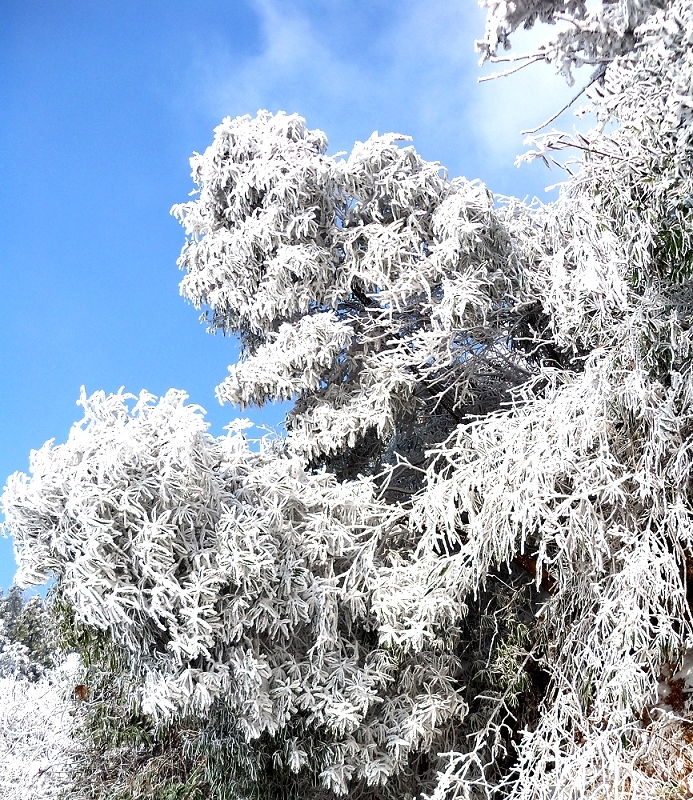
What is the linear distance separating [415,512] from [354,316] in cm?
213

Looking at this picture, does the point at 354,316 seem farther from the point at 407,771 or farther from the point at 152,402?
the point at 407,771

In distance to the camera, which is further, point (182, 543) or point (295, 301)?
→ point (295, 301)

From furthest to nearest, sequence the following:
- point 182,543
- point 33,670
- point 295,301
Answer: point 33,670 → point 295,301 → point 182,543

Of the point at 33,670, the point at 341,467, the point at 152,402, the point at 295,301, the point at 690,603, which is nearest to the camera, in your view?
the point at 152,402

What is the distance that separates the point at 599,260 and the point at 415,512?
240 centimetres

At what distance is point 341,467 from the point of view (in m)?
8.33

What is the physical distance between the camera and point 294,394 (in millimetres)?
7473

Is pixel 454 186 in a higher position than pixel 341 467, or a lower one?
higher

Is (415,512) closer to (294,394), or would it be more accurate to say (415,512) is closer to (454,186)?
(294,394)

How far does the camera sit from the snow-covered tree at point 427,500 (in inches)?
204

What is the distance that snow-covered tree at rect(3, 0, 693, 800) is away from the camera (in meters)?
5.19

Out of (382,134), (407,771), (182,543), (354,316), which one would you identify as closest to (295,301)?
(354,316)

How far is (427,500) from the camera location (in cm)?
648

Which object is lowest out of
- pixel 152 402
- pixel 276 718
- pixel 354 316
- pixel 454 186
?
pixel 276 718
